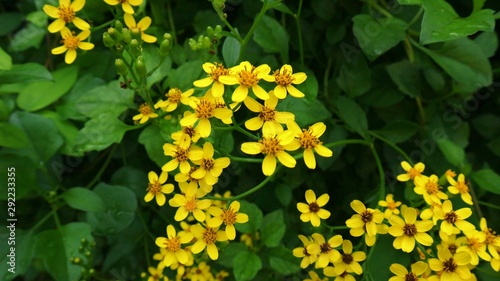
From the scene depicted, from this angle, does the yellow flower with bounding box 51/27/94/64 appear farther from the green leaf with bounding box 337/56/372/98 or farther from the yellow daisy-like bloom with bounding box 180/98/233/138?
the green leaf with bounding box 337/56/372/98

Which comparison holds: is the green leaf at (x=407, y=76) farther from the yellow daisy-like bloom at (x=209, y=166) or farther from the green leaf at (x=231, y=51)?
the yellow daisy-like bloom at (x=209, y=166)

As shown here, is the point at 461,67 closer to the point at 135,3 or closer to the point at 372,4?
the point at 372,4

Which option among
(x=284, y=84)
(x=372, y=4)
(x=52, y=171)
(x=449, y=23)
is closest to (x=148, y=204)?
(x=52, y=171)

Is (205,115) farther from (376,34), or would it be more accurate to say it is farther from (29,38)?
(29,38)

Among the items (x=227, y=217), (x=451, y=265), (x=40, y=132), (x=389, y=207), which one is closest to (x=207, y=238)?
(x=227, y=217)

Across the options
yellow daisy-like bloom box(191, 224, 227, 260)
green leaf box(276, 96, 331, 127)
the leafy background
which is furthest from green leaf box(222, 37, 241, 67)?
yellow daisy-like bloom box(191, 224, 227, 260)

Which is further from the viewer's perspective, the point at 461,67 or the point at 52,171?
the point at 52,171
